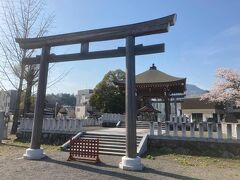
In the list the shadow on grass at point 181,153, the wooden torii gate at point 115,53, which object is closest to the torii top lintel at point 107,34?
the wooden torii gate at point 115,53

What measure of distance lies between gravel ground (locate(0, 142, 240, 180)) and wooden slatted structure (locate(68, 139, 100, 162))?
1.45ft

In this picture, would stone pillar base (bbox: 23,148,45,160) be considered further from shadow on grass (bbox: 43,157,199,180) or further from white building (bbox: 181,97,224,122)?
white building (bbox: 181,97,224,122)

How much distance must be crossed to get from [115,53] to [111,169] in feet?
15.9

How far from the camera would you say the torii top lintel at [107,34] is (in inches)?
381

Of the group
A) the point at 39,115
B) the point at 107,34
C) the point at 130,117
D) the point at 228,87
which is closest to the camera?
the point at 130,117

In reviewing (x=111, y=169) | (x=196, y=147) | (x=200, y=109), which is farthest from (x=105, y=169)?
(x=200, y=109)

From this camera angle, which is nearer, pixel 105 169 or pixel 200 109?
pixel 105 169

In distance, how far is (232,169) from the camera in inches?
397

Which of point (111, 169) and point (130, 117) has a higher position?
point (130, 117)

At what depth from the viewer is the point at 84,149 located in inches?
436

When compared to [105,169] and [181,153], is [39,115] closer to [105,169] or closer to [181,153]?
[105,169]

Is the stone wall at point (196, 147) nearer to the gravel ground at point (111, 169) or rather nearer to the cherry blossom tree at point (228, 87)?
the gravel ground at point (111, 169)

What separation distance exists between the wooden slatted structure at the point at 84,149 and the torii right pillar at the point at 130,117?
1728 millimetres

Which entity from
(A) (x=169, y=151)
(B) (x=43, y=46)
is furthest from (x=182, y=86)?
(B) (x=43, y=46)
